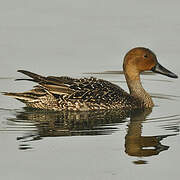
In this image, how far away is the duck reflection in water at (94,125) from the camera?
30.2ft

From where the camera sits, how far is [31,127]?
32.9 feet

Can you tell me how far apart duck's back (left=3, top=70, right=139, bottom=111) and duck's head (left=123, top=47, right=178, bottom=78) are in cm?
79

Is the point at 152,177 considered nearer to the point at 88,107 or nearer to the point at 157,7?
the point at 88,107

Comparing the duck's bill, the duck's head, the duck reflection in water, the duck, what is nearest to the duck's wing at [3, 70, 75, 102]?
the duck

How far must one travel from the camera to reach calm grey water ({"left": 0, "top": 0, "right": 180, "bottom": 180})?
8414 mm

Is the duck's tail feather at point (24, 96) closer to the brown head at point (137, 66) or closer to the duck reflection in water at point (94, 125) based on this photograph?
the duck reflection in water at point (94, 125)

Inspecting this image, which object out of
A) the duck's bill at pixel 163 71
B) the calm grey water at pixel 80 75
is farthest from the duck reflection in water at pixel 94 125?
the duck's bill at pixel 163 71

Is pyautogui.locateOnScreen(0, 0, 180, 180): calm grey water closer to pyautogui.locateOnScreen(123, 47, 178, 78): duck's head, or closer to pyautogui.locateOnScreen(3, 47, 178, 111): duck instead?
pyautogui.locateOnScreen(3, 47, 178, 111): duck

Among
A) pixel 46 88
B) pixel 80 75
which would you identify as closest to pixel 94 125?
pixel 46 88

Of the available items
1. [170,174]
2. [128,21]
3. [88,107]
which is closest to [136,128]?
[88,107]

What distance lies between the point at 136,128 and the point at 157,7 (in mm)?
6832

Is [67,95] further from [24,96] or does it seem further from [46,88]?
[24,96]

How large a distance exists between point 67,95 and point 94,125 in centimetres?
114

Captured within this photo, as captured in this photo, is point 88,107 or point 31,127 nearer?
point 31,127
